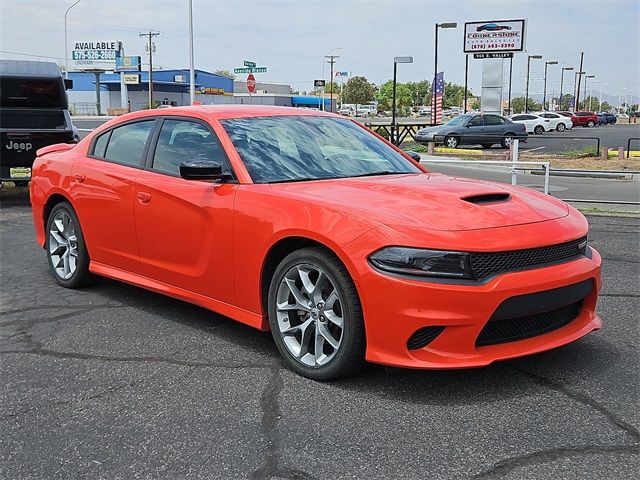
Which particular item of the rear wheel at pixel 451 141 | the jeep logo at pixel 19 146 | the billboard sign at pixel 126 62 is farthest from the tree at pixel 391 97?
the jeep logo at pixel 19 146

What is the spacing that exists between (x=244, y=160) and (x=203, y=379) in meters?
1.43

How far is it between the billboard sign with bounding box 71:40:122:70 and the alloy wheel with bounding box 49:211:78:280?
362 feet

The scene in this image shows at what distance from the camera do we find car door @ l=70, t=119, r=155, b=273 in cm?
505

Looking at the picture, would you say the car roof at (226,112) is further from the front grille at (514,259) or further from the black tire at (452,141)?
the black tire at (452,141)

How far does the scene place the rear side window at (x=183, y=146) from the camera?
4.61 meters

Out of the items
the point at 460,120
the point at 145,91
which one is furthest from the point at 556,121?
the point at 145,91

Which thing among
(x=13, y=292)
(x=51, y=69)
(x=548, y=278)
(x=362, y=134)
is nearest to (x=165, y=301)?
(x=13, y=292)

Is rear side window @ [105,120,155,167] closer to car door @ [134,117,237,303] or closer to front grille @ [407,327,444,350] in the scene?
car door @ [134,117,237,303]

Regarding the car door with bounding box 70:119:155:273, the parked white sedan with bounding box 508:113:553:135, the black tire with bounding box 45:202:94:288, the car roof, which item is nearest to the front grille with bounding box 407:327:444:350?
the car roof

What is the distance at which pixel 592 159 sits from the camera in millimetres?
22750

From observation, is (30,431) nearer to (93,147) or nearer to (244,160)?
(244,160)

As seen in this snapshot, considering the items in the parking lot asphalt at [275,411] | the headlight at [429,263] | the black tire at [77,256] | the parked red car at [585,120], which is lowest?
the parking lot asphalt at [275,411]

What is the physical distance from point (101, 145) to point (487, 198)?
10.9 feet

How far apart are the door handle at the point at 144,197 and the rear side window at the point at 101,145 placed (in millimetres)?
918
